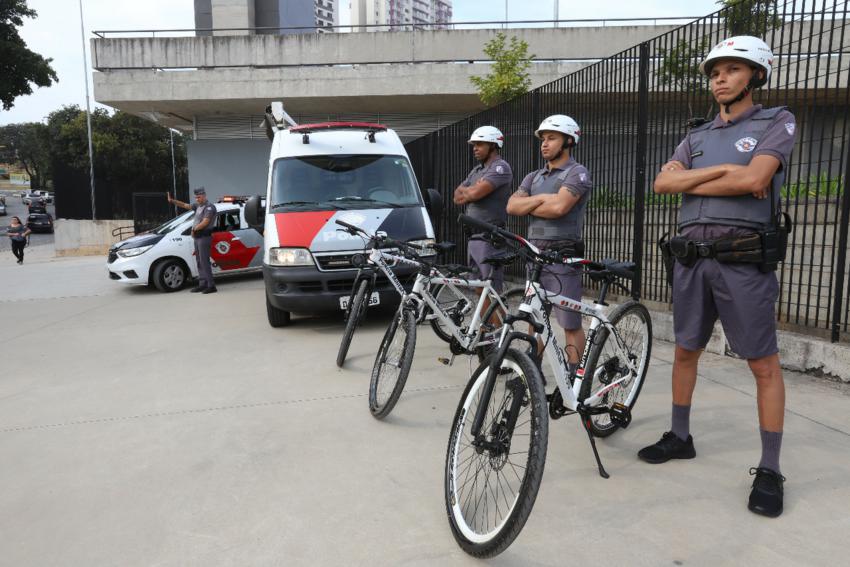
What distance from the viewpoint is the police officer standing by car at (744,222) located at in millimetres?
Result: 2793

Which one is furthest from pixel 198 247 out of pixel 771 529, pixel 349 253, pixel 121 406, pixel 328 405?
pixel 771 529

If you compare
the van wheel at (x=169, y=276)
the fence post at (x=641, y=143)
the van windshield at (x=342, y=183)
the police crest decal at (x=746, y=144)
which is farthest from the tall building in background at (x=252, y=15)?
the police crest decal at (x=746, y=144)

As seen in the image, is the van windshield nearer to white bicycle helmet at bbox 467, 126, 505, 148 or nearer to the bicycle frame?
white bicycle helmet at bbox 467, 126, 505, 148

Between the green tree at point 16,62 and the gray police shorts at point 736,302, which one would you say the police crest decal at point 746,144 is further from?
the green tree at point 16,62

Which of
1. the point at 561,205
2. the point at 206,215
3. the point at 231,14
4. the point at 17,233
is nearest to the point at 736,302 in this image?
the point at 561,205

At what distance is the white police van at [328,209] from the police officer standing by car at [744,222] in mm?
3591

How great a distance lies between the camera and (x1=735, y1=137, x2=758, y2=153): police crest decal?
2.81m

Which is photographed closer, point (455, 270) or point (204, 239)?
point (455, 270)

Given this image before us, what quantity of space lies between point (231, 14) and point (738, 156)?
2592 centimetres

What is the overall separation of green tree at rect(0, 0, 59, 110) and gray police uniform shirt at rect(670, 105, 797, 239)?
35646 mm

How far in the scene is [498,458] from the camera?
8.37 ft

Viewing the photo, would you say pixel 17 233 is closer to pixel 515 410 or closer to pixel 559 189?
pixel 559 189

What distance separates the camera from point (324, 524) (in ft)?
9.28

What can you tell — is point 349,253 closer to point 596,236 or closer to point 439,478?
point 596,236
